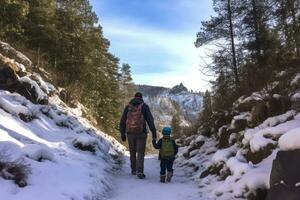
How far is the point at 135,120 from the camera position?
12945 mm

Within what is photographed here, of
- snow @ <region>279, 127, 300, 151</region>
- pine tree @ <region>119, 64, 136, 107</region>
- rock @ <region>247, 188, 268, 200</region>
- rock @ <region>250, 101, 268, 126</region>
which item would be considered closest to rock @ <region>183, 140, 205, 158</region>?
rock @ <region>250, 101, 268, 126</region>

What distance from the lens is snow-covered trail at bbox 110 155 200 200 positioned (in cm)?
986

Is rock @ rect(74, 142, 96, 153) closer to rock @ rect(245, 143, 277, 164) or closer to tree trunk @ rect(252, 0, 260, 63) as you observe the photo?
rock @ rect(245, 143, 277, 164)

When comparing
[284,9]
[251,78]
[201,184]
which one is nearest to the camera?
[201,184]

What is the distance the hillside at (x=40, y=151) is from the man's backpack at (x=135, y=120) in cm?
132

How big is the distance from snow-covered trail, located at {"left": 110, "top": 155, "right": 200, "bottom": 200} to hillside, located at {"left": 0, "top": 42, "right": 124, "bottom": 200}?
13.2 inches

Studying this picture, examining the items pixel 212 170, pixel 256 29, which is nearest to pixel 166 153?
pixel 212 170

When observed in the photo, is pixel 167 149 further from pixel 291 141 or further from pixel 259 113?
pixel 291 141

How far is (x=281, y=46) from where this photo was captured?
23172 millimetres

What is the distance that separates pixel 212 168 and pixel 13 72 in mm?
8113

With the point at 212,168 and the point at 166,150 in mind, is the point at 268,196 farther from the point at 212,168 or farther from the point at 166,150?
the point at 166,150

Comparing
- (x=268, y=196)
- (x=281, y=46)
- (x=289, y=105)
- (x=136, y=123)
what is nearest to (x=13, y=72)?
(x=136, y=123)

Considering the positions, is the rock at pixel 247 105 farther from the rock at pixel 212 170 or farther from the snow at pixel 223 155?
the rock at pixel 212 170

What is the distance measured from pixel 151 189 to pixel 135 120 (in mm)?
2741
